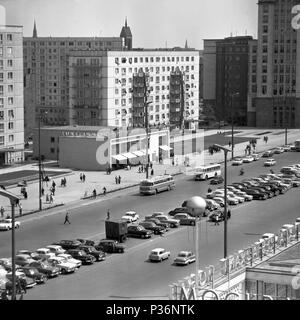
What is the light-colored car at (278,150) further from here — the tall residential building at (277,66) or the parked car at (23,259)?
the parked car at (23,259)

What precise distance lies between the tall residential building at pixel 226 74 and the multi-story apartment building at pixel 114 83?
5.25 m

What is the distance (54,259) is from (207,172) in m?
8.83

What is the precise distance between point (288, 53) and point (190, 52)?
365 centimetres

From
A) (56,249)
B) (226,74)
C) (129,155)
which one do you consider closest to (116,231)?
(56,249)

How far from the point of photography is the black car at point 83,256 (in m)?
10.1

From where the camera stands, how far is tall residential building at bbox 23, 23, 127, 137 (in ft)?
117

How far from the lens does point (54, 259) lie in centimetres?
986

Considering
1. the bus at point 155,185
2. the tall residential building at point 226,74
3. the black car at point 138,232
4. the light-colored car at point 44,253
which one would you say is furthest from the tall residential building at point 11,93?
the tall residential building at point 226,74

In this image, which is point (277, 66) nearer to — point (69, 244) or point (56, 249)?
point (69, 244)

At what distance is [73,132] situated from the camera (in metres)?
21.0

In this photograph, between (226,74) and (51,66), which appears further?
(51,66)

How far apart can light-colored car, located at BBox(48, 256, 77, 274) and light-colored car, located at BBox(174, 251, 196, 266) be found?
1.25m

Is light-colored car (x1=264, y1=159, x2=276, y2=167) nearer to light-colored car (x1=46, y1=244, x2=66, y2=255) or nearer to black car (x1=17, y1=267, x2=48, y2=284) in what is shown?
light-colored car (x1=46, y1=244, x2=66, y2=255)

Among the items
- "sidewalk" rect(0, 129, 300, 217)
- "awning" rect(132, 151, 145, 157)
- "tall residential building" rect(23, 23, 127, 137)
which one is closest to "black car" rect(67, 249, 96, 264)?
"sidewalk" rect(0, 129, 300, 217)
